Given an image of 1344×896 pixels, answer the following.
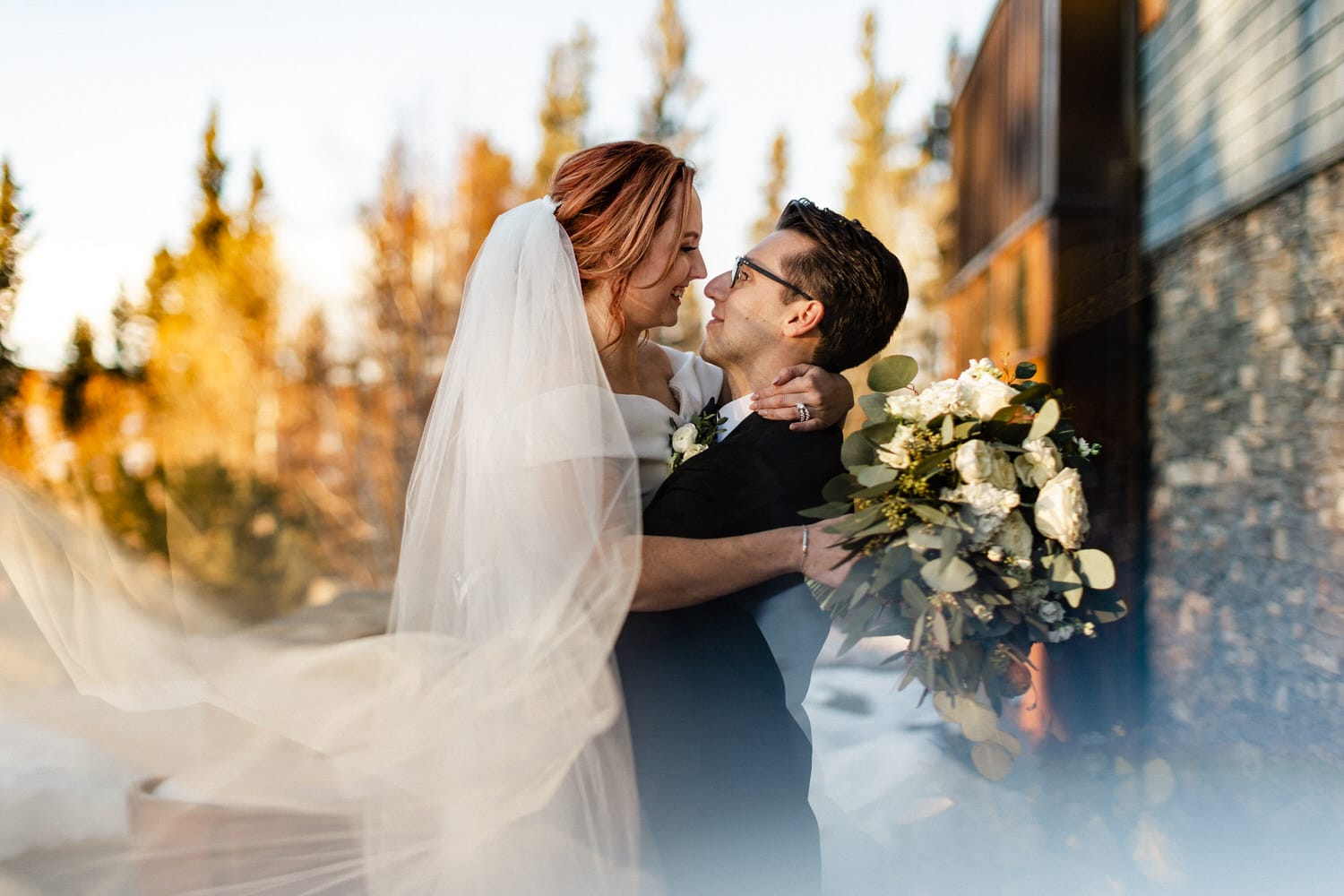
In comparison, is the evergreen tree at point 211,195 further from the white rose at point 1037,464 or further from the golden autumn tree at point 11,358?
the white rose at point 1037,464

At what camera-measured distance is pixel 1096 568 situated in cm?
172

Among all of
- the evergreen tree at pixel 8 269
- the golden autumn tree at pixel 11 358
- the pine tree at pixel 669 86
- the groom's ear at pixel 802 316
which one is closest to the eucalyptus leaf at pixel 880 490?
the groom's ear at pixel 802 316

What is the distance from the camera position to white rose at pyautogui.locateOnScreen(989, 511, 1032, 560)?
1707 millimetres

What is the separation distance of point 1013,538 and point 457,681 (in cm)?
101

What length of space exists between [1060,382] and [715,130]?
9.23m

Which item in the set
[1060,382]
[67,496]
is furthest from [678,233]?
[67,496]

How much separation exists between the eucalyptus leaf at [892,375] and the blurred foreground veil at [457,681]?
0.47 m

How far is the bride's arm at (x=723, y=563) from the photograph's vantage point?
5.97ft

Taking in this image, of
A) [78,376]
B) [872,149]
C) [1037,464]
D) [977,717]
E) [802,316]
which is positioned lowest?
[977,717]

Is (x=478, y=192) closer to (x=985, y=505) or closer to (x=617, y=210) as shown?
(x=617, y=210)

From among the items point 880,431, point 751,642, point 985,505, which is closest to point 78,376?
point 751,642

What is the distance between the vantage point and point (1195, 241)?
4.67 metres

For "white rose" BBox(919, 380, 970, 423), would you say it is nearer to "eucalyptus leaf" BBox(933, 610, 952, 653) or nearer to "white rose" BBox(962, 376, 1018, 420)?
"white rose" BBox(962, 376, 1018, 420)

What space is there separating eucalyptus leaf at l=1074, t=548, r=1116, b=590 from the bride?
1.40 ft
